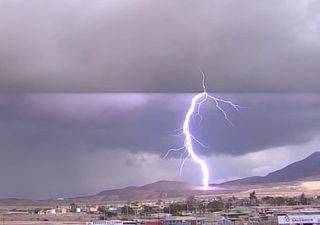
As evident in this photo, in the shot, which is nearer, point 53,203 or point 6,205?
point 6,205

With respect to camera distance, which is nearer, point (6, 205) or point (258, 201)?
point (258, 201)

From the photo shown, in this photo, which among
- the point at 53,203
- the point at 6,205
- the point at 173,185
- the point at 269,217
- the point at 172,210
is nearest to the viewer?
the point at 269,217

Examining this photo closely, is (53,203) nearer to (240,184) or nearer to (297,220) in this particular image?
(240,184)

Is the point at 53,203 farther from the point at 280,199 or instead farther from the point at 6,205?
the point at 280,199

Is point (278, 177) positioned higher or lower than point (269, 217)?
higher

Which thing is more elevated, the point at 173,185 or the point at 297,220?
the point at 173,185

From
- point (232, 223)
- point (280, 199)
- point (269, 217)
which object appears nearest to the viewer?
point (232, 223)

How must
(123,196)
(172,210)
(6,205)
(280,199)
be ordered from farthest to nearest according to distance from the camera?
1. (123,196)
2. (6,205)
3. (280,199)
4. (172,210)

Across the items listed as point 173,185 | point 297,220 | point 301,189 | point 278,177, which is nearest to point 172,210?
point 173,185

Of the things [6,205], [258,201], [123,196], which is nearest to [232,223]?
[258,201]
